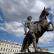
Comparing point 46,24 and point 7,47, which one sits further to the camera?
point 7,47

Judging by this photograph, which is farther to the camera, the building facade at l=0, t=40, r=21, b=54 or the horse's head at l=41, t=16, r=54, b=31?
the building facade at l=0, t=40, r=21, b=54

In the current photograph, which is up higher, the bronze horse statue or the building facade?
the building facade

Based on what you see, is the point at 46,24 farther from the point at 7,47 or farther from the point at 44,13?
the point at 7,47

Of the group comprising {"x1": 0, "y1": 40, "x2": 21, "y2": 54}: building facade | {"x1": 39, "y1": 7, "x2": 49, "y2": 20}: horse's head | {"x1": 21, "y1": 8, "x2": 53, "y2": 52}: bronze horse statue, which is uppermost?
Answer: {"x1": 0, "y1": 40, "x2": 21, "y2": 54}: building facade

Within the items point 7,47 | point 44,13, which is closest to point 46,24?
point 44,13

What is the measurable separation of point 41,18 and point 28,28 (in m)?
1.16

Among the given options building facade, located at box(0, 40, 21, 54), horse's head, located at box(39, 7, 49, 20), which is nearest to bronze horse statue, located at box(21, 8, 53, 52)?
horse's head, located at box(39, 7, 49, 20)

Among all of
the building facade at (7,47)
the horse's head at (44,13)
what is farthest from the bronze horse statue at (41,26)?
the building facade at (7,47)

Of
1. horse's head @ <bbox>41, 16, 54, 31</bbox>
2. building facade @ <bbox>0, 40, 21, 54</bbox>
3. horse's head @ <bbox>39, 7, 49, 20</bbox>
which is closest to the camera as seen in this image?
horse's head @ <bbox>41, 16, 54, 31</bbox>

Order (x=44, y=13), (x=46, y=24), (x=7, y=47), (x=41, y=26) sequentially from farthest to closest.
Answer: (x=7, y=47)
(x=44, y=13)
(x=41, y=26)
(x=46, y=24)

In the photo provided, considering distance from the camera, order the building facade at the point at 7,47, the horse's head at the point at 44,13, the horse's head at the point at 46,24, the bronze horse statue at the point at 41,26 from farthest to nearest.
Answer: the building facade at the point at 7,47 → the horse's head at the point at 44,13 → the bronze horse statue at the point at 41,26 → the horse's head at the point at 46,24

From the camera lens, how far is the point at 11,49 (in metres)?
86.9

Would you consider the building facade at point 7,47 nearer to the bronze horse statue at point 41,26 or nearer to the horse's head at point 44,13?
the bronze horse statue at point 41,26

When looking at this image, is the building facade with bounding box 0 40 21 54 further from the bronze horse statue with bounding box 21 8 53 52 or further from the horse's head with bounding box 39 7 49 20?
the horse's head with bounding box 39 7 49 20
